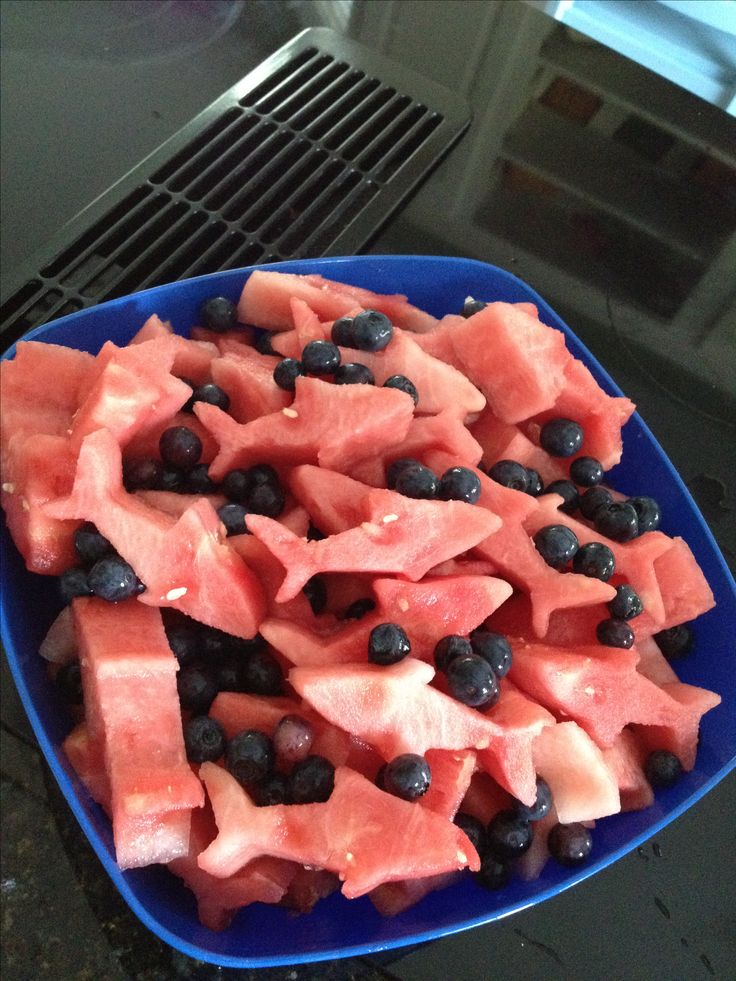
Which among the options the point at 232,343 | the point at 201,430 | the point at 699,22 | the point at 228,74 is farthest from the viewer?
the point at 699,22

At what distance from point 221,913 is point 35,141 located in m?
1.81

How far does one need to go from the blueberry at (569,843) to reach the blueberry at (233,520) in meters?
0.65

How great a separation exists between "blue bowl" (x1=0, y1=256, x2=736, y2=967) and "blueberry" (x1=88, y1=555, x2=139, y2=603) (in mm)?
155

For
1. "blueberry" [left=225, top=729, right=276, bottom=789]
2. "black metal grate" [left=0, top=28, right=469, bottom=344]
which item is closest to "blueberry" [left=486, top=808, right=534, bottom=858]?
"blueberry" [left=225, top=729, right=276, bottom=789]

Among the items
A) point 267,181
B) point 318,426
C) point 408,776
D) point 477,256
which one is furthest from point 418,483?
point 267,181

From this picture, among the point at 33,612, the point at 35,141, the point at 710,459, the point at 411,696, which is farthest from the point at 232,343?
the point at 710,459

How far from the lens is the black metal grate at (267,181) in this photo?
5.84 ft

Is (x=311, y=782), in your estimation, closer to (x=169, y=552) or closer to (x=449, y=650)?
(x=449, y=650)

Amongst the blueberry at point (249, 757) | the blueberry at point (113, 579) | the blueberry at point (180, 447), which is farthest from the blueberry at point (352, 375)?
the blueberry at point (249, 757)

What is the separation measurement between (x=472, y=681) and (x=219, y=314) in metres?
0.84

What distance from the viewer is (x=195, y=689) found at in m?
1.20

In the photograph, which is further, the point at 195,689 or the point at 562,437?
the point at 562,437

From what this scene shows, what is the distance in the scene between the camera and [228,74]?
2.19 m

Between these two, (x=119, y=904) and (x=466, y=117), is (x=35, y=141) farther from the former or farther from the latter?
(x=119, y=904)
